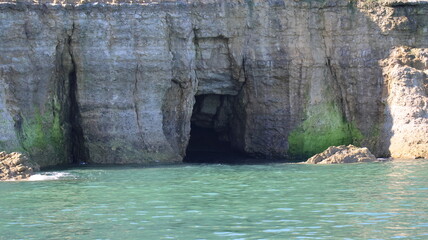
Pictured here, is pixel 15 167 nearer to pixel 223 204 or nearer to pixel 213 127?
pixel 223 204

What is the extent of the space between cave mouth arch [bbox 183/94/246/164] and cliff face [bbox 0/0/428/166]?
89 centimetres

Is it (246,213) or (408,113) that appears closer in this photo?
(246,213)

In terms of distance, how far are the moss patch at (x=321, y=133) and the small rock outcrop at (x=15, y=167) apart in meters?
9.00

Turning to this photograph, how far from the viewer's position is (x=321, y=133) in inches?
1166

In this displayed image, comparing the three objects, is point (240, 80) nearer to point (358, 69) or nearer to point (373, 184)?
point (358, 69)

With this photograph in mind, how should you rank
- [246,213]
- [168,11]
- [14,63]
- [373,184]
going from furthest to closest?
[168,11] < [14,63] < [373,184] < [246,213]

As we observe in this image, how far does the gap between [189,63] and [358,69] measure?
5446 millimetres

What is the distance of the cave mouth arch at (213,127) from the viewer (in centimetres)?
3164

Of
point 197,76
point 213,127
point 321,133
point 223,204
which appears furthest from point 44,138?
point 223,204

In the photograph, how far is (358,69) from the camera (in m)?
29.5

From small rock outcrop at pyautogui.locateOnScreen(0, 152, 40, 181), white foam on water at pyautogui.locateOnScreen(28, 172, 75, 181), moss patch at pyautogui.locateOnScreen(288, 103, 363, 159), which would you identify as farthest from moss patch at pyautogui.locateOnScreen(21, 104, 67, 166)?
moss patch at pyautogui.locateOnScreen(288, 103, 363, 159)

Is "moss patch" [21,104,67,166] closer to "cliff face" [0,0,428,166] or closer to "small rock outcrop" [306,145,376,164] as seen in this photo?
"cliff face" [0,0,428,166]

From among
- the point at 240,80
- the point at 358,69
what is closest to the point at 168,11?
the point at 240,80

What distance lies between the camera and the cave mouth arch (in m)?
31.6
